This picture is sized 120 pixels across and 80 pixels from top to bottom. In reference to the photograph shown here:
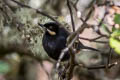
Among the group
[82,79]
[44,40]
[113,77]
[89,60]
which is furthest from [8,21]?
[113,77]

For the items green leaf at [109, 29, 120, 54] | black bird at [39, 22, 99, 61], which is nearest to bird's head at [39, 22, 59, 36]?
black bird at [39, 22, 99, 61]

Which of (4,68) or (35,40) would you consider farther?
(35,40)

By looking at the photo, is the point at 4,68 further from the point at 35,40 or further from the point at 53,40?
the point at 35,40

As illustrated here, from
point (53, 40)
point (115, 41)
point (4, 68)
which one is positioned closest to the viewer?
point (115, 41)

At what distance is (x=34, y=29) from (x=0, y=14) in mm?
548

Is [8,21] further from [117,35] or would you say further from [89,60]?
[117,35]

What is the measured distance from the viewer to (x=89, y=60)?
6.88 m

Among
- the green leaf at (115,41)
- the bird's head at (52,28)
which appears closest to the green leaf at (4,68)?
the green leaf at (115,41)

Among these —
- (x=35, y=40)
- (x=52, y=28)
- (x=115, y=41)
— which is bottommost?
(x=35, y=40)

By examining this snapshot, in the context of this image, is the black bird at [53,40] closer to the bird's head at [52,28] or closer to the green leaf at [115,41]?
the bird's head at [52,28]

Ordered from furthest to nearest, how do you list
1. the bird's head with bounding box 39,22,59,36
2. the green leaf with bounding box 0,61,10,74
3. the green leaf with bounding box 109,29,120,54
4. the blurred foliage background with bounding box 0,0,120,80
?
1. the blurred foliage background with bounding box 0,0,120,80
2. the bird's head with bounding box 39,22,59,36
3. the green leaf with bounding box 0,61,10,74
4. the green leaf with bounding box 109,29,120,54

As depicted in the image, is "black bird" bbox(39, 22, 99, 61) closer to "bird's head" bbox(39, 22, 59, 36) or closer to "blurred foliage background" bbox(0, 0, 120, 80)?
"bird's head" bbox(39, 22, 59, 36)

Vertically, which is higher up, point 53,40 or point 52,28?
point 52,28

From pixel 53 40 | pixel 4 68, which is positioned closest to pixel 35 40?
pixel 53 40
